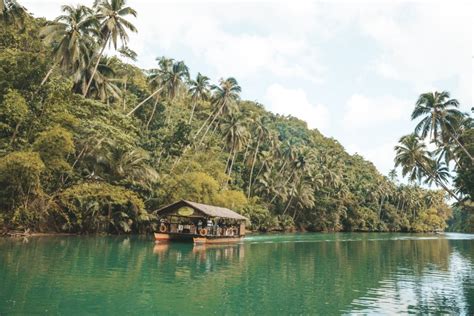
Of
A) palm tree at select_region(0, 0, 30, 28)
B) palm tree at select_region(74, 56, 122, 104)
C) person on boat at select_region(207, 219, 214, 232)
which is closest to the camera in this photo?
palm tree at select_region(0, 0, 30, 28)

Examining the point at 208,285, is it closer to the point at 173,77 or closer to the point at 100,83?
the point at 100,83

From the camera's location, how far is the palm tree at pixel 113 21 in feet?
111

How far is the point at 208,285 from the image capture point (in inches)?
571

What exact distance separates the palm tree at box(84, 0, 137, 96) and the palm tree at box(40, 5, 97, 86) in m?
0.95

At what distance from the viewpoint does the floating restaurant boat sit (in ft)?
101

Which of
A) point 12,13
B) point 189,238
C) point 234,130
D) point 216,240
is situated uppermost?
point 12,13

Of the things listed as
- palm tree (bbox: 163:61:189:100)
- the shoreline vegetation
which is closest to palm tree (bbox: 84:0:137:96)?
the shoreline vegetation

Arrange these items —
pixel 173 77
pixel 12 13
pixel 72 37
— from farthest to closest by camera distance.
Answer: pixel 173 77, pixel 72 37, pixel 12 13

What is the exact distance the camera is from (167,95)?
155 ft

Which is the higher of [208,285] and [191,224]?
[191,224]

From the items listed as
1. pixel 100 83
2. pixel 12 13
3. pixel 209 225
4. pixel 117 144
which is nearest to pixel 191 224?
pixel 209 225

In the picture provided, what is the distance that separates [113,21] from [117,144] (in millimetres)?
9486

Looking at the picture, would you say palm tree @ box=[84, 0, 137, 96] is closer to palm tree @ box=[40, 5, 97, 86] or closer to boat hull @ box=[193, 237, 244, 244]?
palm tree @ box=[40, 5, 97, 86]

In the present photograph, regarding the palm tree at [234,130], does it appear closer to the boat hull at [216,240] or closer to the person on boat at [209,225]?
the boat hull at [216,240]
